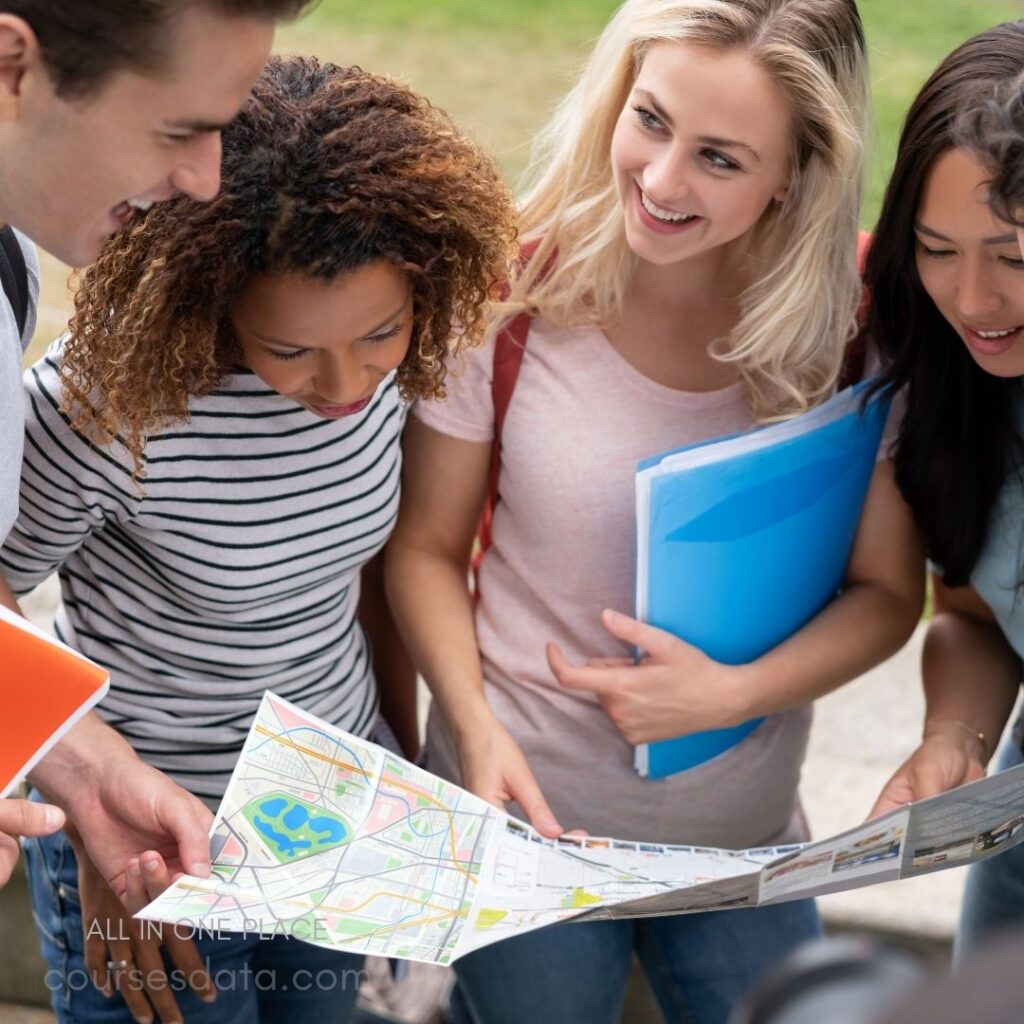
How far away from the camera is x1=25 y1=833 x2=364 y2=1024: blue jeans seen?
164 centimetres

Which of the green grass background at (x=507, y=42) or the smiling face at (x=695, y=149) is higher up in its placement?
the smiling face at (x=695, y=149)

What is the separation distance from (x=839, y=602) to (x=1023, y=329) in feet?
1.49

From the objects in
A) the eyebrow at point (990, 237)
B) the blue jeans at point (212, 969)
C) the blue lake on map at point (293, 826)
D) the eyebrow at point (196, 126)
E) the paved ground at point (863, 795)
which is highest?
the eyebrow at point (196, 126)

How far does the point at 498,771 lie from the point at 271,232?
28.8 inches

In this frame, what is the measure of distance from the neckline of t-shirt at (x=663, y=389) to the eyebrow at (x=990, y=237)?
1.07 feet

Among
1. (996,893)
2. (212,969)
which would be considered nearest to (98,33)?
(212,969)

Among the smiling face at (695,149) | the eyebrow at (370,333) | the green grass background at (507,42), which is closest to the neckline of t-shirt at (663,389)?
the smiling face at (695,149)

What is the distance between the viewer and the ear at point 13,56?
1.04 metres

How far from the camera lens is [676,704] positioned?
171cm

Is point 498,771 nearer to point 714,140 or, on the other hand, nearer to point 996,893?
point 996,893

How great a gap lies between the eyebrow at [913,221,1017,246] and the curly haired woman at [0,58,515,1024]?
1.56 ft

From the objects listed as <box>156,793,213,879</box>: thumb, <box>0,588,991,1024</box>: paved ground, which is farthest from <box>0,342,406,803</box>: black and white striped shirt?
<box>0,588,991,1024</box>: paved ground

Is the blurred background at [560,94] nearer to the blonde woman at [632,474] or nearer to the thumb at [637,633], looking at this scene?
the blonde woman at [632,474]

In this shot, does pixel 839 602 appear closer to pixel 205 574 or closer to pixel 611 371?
pixel 611 371
